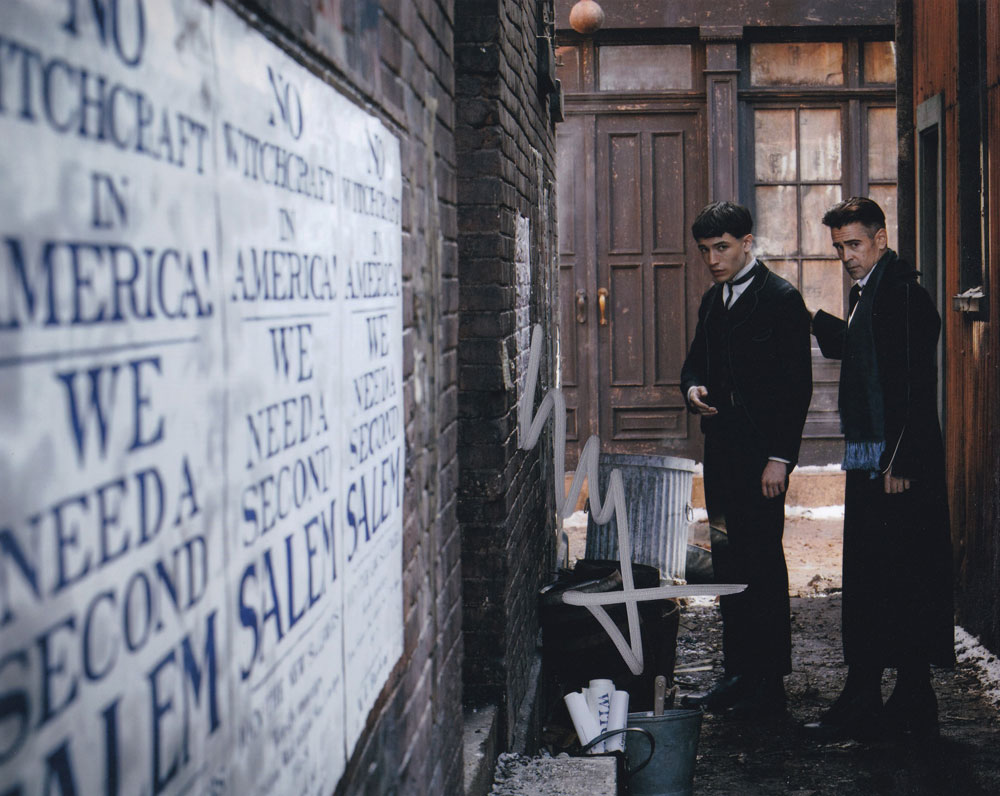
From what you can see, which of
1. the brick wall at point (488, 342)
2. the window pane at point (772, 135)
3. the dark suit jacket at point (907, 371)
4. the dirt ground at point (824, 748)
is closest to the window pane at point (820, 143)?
the window pane at point (772, 135)

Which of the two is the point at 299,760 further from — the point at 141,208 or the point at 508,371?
the point at 508,371

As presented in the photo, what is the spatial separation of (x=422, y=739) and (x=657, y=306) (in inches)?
282

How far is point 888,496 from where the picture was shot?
179 inches

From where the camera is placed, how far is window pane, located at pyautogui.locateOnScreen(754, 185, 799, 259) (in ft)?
29.5

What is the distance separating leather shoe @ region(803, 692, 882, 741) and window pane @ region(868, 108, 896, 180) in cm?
539

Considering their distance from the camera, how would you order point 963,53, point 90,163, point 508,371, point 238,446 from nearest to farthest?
point 90,163 < point 238,446 < point 508,371 < point 963,53

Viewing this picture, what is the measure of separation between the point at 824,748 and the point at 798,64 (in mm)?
5886

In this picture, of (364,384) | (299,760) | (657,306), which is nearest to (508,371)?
(364,384)

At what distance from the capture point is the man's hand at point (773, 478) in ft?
15.9

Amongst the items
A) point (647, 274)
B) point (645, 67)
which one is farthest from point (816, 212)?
point (645, 67)

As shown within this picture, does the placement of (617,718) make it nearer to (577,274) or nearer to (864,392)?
(864,392)

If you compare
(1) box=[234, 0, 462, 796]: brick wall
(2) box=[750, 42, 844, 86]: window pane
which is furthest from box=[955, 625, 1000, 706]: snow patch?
(2) box=[750, 42, 844, 86]: window pane

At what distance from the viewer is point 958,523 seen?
6.00 metres

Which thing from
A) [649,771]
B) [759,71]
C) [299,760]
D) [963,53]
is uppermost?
[759,71]
